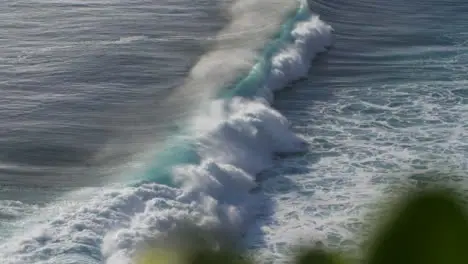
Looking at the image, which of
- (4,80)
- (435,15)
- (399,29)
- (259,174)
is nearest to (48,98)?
(4,80)

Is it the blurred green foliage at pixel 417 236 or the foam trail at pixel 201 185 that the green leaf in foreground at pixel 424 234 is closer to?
the blurred green foliage at pixel 417 236

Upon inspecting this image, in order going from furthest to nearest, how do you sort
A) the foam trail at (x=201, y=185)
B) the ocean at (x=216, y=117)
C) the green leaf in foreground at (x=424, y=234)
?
the ocean at (x=216, y=117)
the foam trail at (x=201, y=185)
the green leaf in foreground at (x=424, y=234)

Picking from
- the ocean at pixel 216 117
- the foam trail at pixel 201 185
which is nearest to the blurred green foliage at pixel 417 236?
the ocean at pixel 216 117

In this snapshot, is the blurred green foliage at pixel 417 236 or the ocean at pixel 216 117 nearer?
the blurred green foliage at pixel 417 236

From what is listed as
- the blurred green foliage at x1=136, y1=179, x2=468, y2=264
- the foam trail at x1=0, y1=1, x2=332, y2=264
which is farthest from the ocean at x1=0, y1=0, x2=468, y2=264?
the blurred green foliage at x1=136, y1=179, x2=468, y2=264

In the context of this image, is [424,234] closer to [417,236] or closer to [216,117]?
[417,236]

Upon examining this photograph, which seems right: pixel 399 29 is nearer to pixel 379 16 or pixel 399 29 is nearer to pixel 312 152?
pixel 379 16

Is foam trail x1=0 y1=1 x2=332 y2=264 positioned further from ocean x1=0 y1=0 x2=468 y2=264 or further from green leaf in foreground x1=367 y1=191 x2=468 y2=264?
green leaf in foreground x1=367 y1=191 x2=468 y2=264

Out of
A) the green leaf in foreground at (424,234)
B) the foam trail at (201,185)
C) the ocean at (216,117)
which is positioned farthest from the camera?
the ocean at (216,117)
